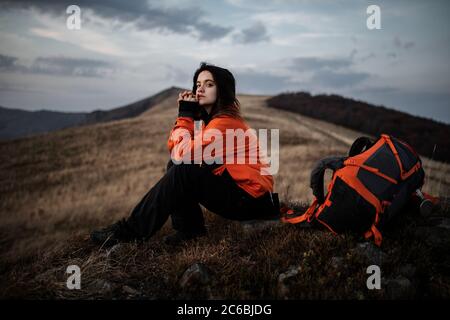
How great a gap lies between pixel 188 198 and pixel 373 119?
31.4 metres

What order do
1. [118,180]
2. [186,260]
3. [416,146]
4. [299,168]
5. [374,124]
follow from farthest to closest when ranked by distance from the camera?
[374,124]
[416,146]
[118,180]
[299,168]
[186,260]

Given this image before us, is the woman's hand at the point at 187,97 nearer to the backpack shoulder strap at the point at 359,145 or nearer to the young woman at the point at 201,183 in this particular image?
the young woman at the point at 201,183

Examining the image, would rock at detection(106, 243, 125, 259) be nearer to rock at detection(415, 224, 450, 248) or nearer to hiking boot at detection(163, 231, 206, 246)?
hiking boot at detection(163, 231, 206, 246)

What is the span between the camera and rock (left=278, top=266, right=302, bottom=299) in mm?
2715

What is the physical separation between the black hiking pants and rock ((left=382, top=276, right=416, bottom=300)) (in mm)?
1602

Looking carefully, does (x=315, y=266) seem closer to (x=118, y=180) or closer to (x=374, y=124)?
(x=118, y=180)

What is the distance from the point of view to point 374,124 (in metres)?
29.5

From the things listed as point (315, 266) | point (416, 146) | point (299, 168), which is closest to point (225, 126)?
point (315, 266)

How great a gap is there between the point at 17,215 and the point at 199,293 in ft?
40.0

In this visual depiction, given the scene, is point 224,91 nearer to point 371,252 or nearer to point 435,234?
point 371,252

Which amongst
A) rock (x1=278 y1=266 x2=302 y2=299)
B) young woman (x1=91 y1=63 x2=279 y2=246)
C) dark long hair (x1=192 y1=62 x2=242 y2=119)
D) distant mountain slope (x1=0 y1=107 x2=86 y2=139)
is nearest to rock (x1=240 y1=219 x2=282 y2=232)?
young woman (x1=91 y1=63 x2=279 y2=246)

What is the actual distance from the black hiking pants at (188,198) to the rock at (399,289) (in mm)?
1602

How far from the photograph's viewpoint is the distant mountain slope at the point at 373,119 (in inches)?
957
